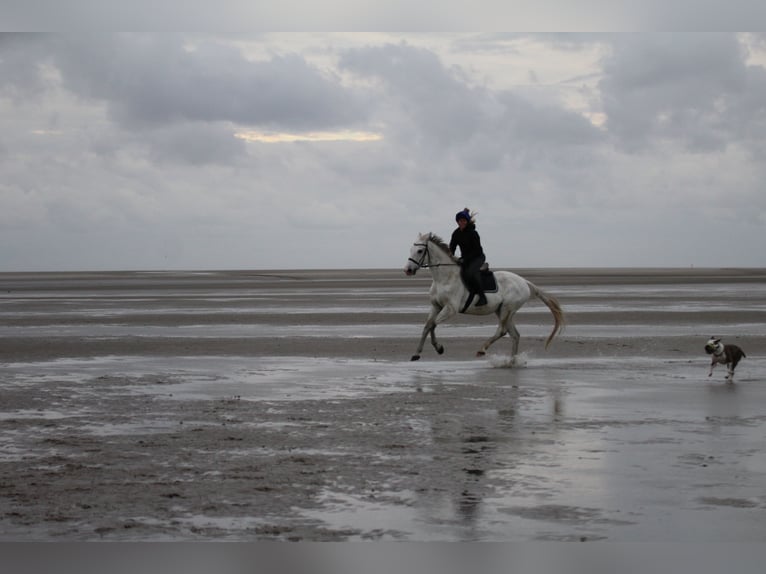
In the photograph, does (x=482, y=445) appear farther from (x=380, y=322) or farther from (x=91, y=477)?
(x=380, y=322)

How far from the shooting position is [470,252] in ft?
59.3

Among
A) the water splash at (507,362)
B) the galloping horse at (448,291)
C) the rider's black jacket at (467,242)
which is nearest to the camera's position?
the water splash at (507,362)

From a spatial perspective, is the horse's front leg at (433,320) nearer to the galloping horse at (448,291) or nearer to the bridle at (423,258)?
the galloping horse at (448,291)

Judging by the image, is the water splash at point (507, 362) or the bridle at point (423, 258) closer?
the water splash at point (507, 362)

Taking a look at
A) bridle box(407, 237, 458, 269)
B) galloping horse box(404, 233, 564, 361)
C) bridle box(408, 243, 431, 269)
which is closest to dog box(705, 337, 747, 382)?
galloping horse box(404, 233, 564, 361)

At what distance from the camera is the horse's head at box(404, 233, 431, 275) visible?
59.4ft

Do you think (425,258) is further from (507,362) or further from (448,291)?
(507,362)

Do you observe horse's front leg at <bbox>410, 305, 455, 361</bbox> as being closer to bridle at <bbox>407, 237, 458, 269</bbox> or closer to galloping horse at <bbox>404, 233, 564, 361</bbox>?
galloping horse at <bbox>404, 233, 564, 361</bbox>

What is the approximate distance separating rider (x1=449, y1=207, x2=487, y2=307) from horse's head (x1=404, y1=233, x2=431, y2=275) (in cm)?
47

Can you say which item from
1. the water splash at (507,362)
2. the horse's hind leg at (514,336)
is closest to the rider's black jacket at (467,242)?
the horse's hind leg at (514,336)

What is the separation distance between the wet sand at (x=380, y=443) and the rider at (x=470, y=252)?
1.31 meters

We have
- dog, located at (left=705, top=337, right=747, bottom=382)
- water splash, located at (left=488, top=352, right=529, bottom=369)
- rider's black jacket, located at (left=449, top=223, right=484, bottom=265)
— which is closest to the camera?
dog, located at (left=705, top=337, right=747, bottom=382)

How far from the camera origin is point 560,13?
7.84 metres

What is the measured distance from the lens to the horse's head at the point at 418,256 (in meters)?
18.1
